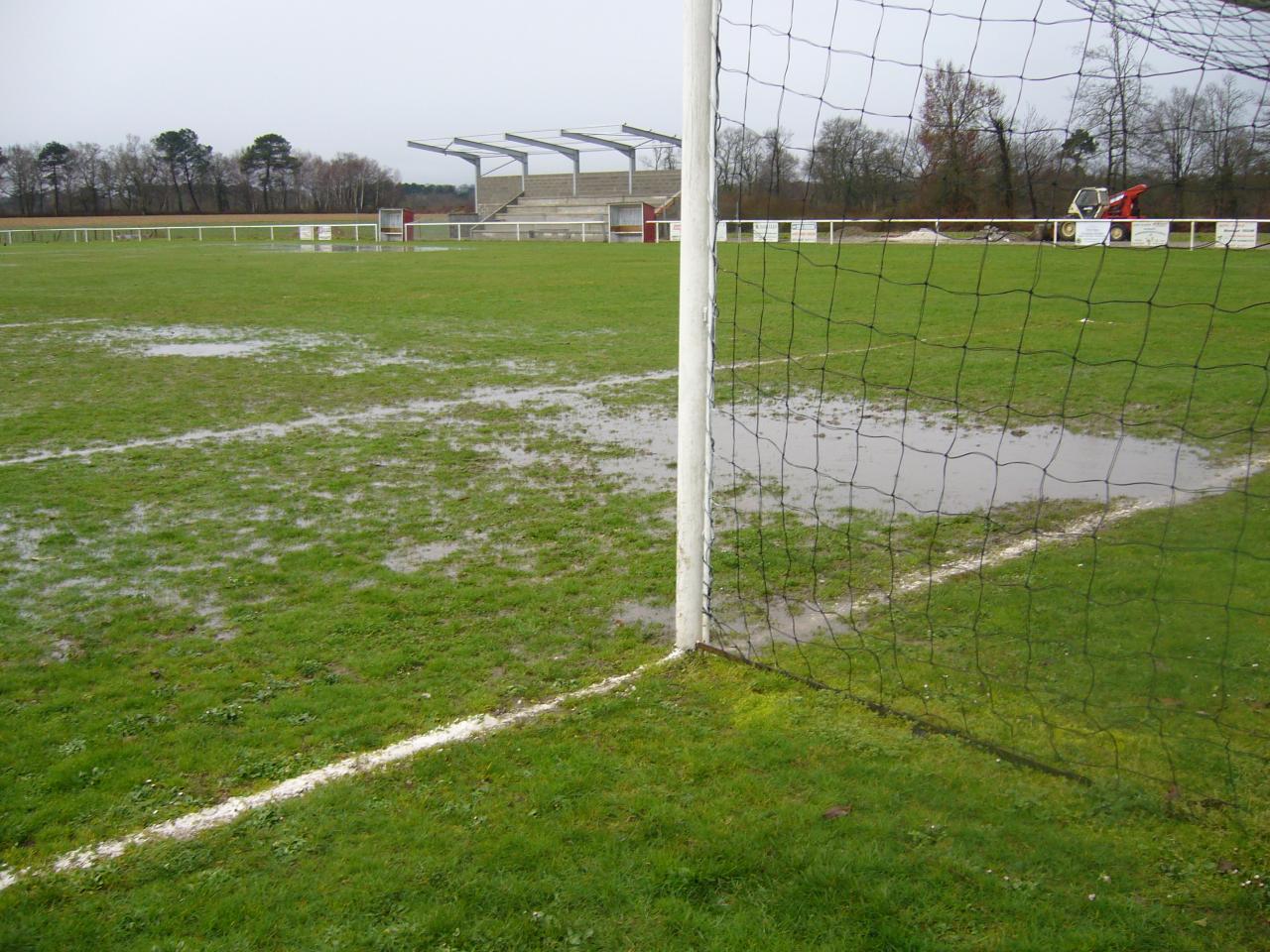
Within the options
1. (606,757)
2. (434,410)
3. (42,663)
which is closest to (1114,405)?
(434,410)

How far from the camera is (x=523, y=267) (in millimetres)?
26281

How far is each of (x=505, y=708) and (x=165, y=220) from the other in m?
71.8

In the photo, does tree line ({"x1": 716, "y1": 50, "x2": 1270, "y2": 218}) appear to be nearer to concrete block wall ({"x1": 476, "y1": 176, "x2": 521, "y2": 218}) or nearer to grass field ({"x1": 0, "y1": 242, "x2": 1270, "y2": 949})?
grass field ({"x1": 0, "y1": 242, "x2": 1270, "y2": 949})

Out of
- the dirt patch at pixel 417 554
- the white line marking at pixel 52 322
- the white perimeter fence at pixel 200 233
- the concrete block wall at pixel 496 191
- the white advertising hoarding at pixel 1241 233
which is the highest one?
the concrete block wall at pixel 496 191

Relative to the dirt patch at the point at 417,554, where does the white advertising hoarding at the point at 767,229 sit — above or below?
above

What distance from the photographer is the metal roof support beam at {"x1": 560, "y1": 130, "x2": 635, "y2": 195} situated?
4900 centimetres

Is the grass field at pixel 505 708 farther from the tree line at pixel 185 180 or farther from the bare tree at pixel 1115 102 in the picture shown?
the tree line at pixel 185 180

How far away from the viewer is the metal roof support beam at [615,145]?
161 feet

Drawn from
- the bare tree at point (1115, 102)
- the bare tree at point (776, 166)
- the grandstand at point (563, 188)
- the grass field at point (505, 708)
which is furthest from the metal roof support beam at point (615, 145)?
the bare tree at point (1115, 102)

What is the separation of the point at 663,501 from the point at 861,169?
2.26 meters

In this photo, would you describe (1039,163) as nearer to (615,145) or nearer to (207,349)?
(207,349)

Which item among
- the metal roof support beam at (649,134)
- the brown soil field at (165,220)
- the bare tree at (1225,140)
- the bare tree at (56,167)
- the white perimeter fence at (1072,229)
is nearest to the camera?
the bare tree at (1225,140)

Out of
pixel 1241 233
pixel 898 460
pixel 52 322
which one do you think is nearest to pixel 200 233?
pixel 52 322

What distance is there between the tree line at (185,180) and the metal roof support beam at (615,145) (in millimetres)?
25853
